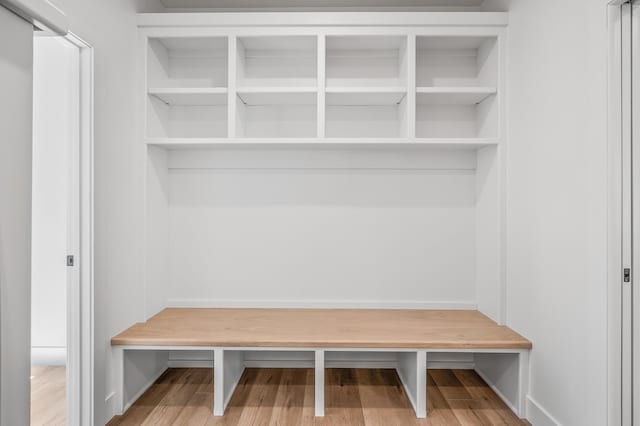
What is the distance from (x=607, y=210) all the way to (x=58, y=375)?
3.32 metres

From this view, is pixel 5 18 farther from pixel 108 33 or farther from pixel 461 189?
pixel 461 189

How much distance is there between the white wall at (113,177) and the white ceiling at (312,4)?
40 centimetres

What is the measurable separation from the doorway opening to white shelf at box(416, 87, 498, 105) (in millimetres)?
1859

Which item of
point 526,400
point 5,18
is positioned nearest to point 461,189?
point 526,400

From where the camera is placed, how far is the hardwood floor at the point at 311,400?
84.8 inches

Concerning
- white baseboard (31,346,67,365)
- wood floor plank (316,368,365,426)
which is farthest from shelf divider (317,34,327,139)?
white baseboard (31,346,67,365)

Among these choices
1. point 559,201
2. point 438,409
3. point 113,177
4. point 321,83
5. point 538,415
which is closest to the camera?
point 559,201

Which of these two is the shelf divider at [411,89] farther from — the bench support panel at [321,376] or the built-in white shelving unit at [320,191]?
the bench support panel at [321,376]

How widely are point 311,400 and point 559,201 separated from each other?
5.74 feet

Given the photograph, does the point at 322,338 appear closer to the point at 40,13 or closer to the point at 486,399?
the point at 486,399

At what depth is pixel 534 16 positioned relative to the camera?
2.11 m

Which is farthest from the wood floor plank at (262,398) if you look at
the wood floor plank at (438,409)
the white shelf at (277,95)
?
the white shelf at (277,95)

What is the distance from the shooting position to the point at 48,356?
2.85 meters

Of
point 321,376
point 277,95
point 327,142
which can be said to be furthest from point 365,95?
point 321,376
